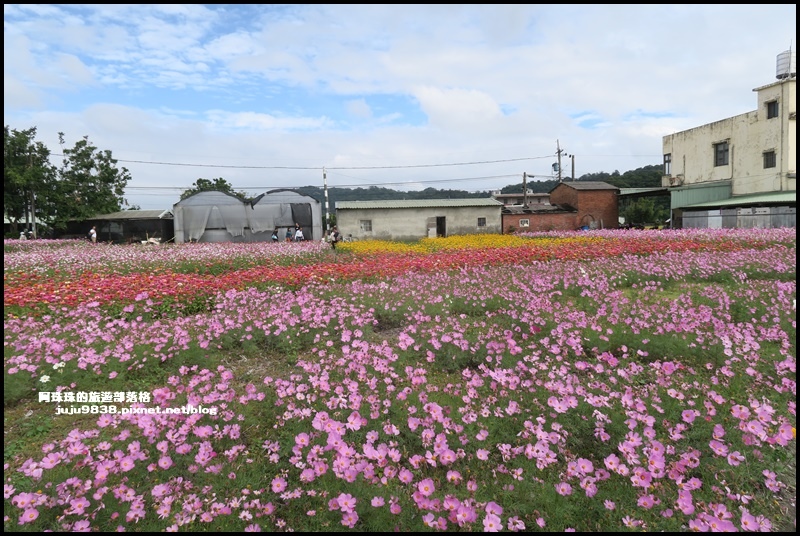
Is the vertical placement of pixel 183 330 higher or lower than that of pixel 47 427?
higher

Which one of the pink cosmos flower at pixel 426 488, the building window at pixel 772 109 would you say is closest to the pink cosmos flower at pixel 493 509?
the pink cosmos flower at pixel 426 488

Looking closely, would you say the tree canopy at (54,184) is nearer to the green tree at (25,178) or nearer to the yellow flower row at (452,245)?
the green tree at (25,178)

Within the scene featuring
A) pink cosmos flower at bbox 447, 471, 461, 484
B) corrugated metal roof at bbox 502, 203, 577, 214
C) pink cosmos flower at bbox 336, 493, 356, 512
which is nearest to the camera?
pink cosmos flower at bbox 336, 493, 356, 512

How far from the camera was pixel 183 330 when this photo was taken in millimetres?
5324

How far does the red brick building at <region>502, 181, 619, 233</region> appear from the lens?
33969 mm

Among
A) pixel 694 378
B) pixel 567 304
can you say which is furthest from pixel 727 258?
pixel 694 378

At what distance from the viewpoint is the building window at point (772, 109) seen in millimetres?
30056

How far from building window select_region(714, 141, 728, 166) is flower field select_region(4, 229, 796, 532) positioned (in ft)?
115

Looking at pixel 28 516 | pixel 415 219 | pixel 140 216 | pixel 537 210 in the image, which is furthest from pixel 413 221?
pixel 28 516

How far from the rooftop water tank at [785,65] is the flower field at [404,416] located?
3668 cm

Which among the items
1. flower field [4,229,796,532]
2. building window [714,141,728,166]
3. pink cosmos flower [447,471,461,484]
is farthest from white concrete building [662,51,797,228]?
pink cosmos flower [447,471,461,484]

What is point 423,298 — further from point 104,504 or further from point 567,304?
point 104,504

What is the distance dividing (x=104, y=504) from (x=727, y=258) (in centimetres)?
1296

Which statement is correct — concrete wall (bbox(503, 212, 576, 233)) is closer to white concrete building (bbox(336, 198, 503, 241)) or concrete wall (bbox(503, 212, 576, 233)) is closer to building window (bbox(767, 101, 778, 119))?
white concrete building (bbox(336, 198, 503, 241))
